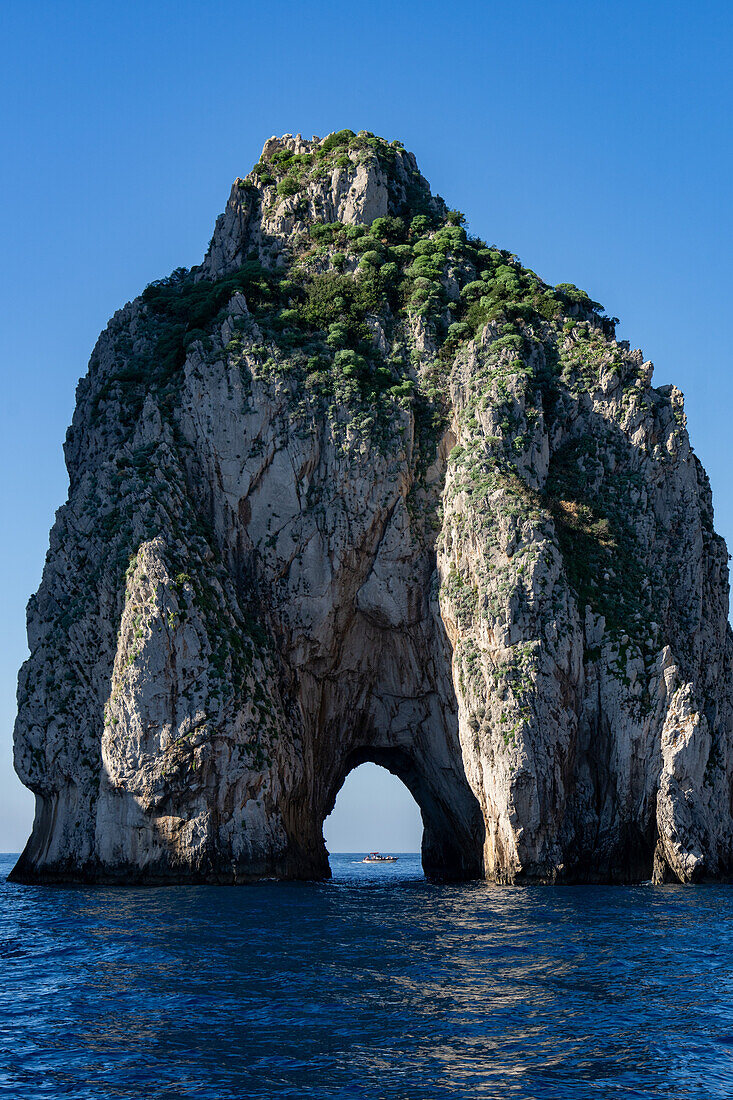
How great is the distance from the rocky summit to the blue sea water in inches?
472

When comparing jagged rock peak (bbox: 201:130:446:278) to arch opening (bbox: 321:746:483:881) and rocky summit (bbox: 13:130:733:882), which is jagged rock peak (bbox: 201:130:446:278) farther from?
arch opening (bbox: 321:746:483:881)

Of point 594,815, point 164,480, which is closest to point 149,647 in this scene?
point 164,480

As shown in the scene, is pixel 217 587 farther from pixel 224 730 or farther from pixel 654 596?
pixel 654 596

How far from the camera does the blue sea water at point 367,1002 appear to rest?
55.1 ft

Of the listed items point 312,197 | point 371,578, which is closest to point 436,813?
point 371,578

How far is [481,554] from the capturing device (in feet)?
174

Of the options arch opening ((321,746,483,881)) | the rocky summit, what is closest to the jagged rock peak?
the rocky summit

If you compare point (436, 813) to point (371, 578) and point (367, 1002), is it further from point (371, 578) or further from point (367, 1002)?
point (367, 1002)

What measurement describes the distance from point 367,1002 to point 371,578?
36.7 metres

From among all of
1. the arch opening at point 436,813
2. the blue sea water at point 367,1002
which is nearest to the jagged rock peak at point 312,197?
the arch opening at point 436,813

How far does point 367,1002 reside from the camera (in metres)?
21.8

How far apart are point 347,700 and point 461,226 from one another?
34100mm

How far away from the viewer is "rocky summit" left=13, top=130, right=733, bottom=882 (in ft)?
159

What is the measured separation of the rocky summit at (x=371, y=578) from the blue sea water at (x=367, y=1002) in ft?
39.3
